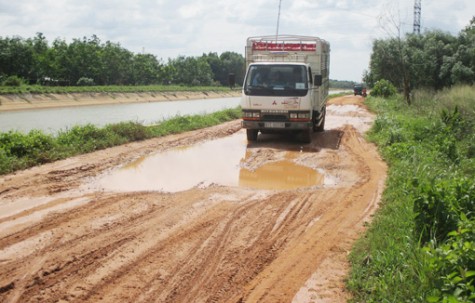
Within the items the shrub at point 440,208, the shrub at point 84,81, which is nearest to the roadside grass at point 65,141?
the shrub at point 440,208

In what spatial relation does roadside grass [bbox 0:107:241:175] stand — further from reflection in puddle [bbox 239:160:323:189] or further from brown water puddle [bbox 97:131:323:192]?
reflection in puddle [bbox 239:160:323:189]

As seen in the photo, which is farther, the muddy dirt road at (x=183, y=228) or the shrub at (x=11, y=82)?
the shrub at (x=11, y=82)

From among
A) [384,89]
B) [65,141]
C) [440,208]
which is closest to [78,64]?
[384,89]

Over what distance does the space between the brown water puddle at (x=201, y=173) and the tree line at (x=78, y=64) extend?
3421cm

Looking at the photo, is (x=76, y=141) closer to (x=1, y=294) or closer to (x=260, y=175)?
(x=260, y=175)

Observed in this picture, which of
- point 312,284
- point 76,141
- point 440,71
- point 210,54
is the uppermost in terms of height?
point 210,54

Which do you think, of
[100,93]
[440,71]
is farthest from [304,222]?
[100,93]

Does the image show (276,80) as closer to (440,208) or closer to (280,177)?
(280,177)

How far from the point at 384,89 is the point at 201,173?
108ft

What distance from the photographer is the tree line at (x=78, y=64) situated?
45.3 m

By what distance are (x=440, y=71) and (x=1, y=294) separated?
28.2m

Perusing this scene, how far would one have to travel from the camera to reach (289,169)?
9.91 metres

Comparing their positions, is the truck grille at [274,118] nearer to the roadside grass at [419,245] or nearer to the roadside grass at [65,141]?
the roadside grass at [65,141]

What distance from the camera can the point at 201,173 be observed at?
30.6ft
